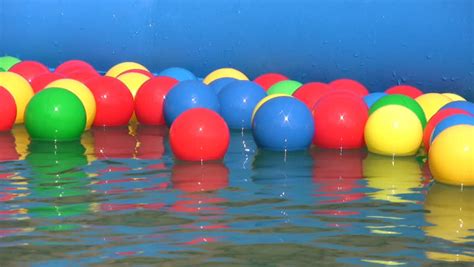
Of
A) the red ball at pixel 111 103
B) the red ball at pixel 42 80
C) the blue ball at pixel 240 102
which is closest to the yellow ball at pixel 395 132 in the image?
the blue ball at pixel 240 102

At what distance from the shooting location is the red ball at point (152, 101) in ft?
35.2

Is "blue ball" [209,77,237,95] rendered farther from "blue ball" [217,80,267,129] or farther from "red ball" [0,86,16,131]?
"red ball" [0,86,16,131]

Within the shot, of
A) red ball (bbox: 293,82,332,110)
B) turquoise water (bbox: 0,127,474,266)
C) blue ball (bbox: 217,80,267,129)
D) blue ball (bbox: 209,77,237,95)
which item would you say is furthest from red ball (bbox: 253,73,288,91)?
turquoise water (bbox: 0,127,474,266)

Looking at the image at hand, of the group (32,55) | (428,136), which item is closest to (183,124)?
(428,136)

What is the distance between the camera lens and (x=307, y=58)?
12.5 metres

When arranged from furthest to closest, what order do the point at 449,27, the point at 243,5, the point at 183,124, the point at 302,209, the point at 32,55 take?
the point at 32,55
the point at 243,5
the point at 449,27
the point at 183,124
the point at 302,209

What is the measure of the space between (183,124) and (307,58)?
443 centimetres

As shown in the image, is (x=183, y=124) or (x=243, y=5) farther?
(x=243, y=5)

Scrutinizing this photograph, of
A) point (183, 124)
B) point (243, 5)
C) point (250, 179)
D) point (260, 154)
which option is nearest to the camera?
point (250, 179)

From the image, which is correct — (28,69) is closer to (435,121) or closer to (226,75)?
(226,75)

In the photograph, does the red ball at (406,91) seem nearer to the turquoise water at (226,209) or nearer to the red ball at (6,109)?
the turquoise water at (226,209)

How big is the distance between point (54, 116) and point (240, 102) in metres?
2.15

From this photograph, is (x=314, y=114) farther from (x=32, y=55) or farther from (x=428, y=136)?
(x=32, y=55)

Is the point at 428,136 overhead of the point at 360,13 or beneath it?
beneath
